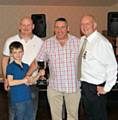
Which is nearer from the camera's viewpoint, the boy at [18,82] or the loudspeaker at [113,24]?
the boy at [18,82]

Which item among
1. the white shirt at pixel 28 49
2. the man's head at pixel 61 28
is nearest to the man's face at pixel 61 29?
the man's head at pixel 61 28

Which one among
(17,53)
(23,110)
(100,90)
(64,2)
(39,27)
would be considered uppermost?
(64,2)

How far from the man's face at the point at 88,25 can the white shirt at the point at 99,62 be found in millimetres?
44

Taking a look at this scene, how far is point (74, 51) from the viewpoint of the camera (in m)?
3.29

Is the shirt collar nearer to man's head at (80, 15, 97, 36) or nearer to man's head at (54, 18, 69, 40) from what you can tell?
man's head at (80, 15, 97, 36)

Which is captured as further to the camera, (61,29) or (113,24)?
(113,24)

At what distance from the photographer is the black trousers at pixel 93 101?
123 inches

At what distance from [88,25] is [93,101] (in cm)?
72

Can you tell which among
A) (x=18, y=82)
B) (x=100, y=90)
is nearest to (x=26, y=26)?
(x=18, y=82)

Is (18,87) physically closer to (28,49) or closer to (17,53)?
(17,53)

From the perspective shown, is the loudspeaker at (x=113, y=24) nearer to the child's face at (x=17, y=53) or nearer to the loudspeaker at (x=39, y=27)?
the loudspeaker at (x=39, y=27)

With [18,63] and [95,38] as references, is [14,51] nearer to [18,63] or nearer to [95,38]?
[18,63]

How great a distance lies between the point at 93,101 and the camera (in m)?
3.13

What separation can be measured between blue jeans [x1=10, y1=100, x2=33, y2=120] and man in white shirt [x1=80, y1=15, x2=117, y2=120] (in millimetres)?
542
